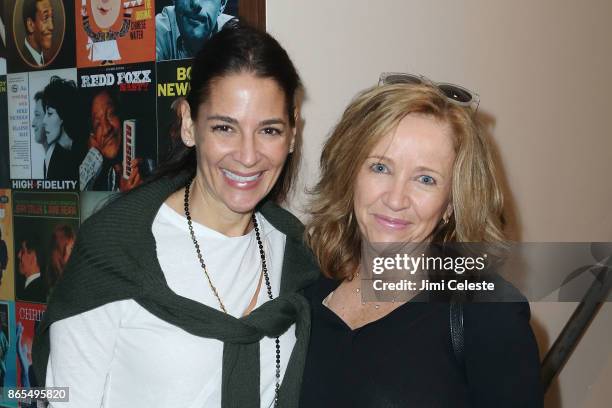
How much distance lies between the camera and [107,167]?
1931mm

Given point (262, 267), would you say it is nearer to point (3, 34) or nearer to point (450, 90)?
point (450, 90)

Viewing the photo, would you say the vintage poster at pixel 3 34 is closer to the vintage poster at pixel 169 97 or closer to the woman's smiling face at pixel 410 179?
the vintage poster at pixel 169 97

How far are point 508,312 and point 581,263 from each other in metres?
1.45

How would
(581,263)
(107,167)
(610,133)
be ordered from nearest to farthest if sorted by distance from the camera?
(107,167), (581,263), (610,133)

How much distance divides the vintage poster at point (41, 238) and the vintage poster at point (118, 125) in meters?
0.13

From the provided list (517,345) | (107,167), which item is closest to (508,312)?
(517,345)

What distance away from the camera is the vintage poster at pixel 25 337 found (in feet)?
6.93

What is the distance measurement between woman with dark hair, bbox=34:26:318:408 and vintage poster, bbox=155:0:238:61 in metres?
0.25

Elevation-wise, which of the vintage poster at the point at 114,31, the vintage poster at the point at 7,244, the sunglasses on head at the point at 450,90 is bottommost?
the vintage poster at the point at 7,244

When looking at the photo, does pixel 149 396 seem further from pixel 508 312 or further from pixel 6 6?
pixel 6 6

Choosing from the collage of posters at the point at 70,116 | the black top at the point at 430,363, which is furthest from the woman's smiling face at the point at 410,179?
the collage of posters at the point at 70,116

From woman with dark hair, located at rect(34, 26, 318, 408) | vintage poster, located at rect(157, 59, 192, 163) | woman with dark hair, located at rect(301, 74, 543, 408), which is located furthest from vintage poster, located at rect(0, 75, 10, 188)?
woman with dark hair, located at rect(301, 74, 543, 408)

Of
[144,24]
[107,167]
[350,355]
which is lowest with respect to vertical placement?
[350,355]

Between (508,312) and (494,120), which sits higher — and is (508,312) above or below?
below
